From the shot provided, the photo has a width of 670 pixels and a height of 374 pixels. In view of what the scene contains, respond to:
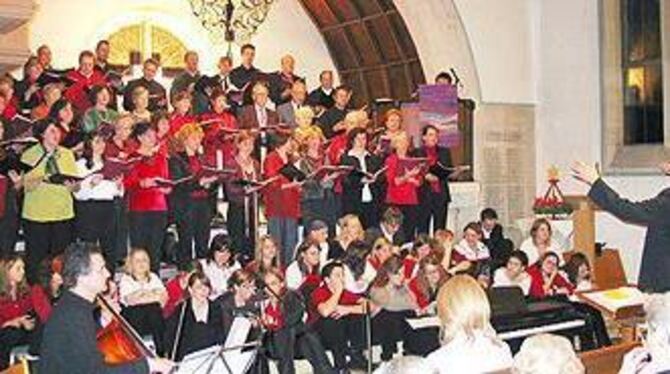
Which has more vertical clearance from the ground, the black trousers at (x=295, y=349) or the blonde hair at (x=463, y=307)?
the blonde hair at (x=463, y=307)

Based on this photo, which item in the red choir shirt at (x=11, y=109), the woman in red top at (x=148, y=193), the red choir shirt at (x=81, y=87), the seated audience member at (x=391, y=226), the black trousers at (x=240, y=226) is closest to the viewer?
the woman in red top at (x=148, y=193)

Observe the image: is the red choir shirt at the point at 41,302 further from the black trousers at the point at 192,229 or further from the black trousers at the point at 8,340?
the black trousers at the point at 192,229

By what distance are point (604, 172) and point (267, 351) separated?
6.69 metres

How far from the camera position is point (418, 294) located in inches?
332

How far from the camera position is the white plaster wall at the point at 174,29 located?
14.4m

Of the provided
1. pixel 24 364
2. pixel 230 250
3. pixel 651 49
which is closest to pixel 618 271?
pixel 651 49

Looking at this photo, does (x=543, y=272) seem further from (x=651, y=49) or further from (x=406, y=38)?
(x=406, y=38)

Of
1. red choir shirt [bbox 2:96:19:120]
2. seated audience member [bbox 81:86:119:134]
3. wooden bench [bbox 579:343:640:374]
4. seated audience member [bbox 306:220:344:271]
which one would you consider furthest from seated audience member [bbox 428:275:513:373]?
red choir shirt [bbox 2:96:19:120]

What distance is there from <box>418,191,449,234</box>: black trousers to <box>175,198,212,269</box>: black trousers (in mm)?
2309

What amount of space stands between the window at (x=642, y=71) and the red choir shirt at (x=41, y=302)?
7.67 meters

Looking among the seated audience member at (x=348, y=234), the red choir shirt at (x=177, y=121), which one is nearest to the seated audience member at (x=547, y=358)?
the seated audience member at (x=348, y=234)

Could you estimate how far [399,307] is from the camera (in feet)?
26.9


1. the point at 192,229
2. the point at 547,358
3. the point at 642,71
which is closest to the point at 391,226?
the point at 192,229

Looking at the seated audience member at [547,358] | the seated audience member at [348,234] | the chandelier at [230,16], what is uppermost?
the chandelier at [230,16]
